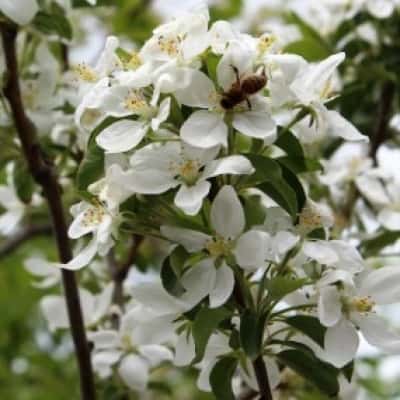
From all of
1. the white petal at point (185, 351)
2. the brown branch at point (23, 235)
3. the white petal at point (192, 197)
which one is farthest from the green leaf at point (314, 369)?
the brown branch at point (23, 235)

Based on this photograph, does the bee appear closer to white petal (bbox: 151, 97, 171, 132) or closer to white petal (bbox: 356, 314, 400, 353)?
white petal (bbox: 151, 97, 171, 132)

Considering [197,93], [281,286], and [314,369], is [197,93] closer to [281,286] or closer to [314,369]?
[281,286]

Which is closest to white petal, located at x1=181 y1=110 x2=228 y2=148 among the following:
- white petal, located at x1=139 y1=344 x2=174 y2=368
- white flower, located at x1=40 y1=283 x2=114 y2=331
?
white petal, located at x1=139 y1=344 x2=174 y2=368

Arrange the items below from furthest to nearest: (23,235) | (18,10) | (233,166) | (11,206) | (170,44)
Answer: (23,235)
(11,206)
(18,10)
(170,44)
(233,166)

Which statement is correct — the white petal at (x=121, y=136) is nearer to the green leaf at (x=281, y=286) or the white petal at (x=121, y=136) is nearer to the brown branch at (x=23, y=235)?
the green leaf at (x=281, y=286)

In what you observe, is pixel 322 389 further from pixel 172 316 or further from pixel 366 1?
pixel 366 1

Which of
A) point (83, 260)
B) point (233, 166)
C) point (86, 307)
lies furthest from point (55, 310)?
point (233, 166)

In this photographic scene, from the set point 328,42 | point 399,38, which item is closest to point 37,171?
point 328,42
